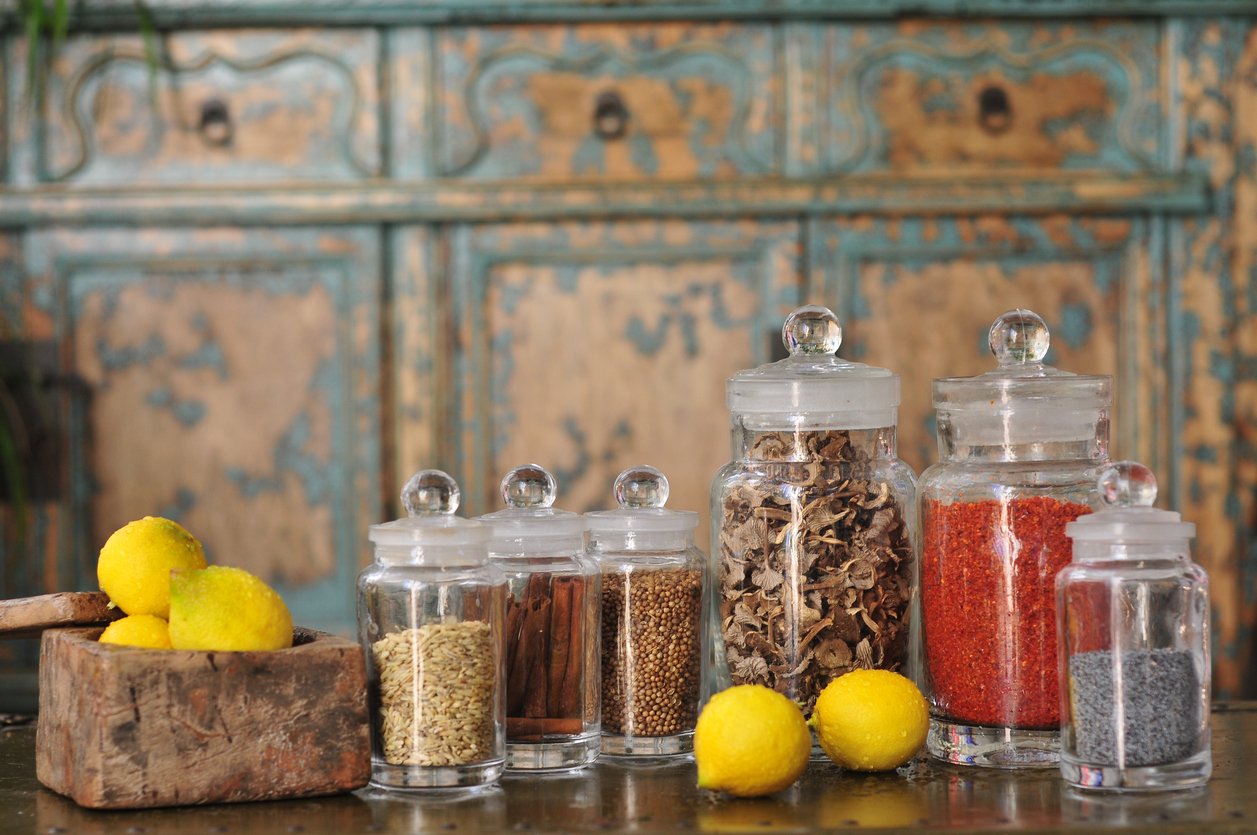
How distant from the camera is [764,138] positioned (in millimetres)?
2215

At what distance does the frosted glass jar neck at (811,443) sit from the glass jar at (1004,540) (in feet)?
0.14

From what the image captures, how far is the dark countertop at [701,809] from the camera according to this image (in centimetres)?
76

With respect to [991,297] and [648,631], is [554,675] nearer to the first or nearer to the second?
[648,631]

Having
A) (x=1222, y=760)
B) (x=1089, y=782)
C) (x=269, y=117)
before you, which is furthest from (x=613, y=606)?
(x=269, y=117)

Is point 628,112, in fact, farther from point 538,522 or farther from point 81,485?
point 538,522

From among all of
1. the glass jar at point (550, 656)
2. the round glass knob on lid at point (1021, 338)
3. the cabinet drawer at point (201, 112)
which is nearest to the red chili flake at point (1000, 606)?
the round glass knob on lid at point (1021, 338)

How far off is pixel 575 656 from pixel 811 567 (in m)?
0.16

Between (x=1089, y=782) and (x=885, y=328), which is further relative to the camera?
(x=885, y=328)

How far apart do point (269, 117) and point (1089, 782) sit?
69.3 inches

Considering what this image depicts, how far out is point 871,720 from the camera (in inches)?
34.3

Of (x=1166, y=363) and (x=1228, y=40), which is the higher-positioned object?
(x=1228, y=40)

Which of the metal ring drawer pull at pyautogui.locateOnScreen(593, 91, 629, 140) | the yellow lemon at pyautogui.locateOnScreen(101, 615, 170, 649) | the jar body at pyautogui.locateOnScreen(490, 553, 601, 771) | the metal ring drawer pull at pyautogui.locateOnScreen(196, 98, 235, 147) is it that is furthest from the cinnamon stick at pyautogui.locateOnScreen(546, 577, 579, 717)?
the metal ring drawer pull at pyautogui.locateOnScreen(196, 98, 235, 147)

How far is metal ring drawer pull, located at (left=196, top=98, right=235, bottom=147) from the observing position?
223 centimetres

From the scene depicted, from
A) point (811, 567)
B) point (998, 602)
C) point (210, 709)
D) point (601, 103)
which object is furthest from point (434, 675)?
point (601, 103)
